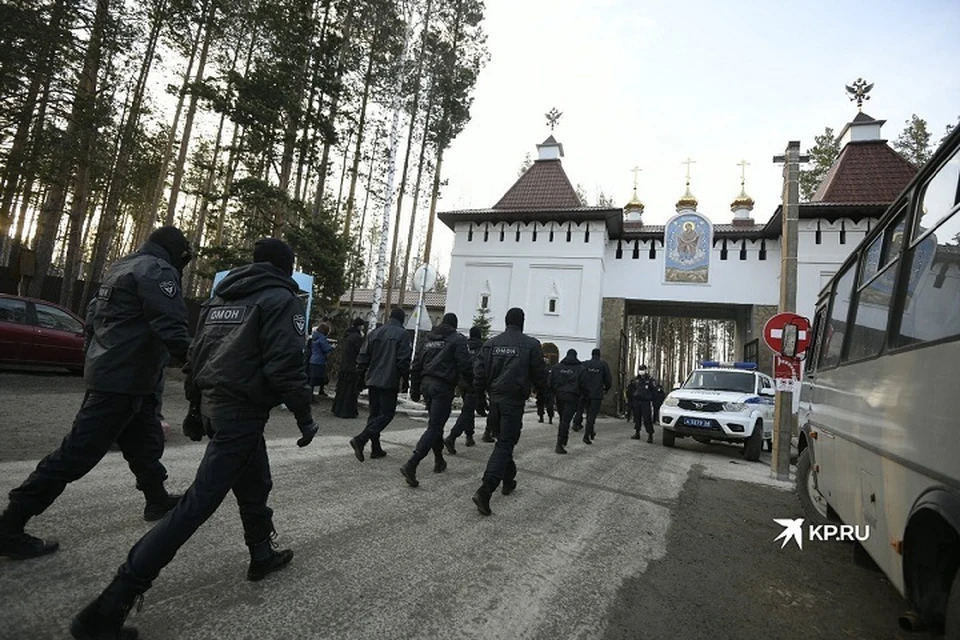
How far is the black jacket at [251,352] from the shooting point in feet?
7.78

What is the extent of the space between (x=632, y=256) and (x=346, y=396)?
66.5ft

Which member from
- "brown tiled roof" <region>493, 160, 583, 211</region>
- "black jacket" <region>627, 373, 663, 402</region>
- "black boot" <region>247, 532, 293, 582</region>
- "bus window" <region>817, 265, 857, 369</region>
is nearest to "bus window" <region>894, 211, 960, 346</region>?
"bus window" <region>817, 265, 857, 369</region>

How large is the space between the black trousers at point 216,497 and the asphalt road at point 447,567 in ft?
1.07

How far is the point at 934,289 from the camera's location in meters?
2.15

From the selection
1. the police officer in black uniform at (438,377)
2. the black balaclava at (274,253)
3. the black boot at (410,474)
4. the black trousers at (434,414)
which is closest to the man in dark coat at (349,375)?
the police officer in black uniform at (438,377)

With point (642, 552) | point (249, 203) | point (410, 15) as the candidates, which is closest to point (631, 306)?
point (410, 15)

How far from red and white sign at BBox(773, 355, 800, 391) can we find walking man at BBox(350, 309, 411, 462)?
578 centimetres

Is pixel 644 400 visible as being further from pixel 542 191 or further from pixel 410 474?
pixel 542 191

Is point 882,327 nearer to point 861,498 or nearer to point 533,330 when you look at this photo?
point 861,498

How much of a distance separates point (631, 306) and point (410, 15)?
19015mm

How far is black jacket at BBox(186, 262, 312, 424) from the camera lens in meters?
2.37

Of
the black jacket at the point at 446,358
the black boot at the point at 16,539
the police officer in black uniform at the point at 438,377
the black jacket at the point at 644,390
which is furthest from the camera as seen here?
the black jacket at the point at 644,390

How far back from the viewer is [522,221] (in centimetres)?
2694
